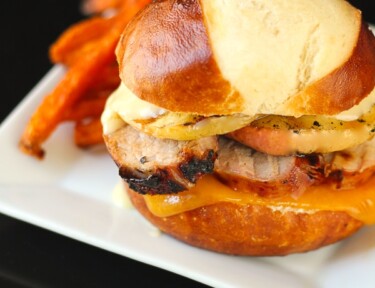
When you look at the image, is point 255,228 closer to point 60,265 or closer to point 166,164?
point 166,164

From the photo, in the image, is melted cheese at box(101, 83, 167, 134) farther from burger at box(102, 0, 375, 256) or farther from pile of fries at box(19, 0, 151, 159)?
pile of fries at box(19, 0, 151, 159)

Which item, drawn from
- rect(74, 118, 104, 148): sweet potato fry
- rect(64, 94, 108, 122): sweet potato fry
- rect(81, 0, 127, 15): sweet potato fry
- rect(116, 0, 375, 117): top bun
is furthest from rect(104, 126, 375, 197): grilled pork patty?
rect(81, 0, 127, 15): sweet potato fry

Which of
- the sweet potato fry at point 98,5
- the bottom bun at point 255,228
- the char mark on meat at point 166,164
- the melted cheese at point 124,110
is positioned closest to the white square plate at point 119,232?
the bottom bun at point 255,228

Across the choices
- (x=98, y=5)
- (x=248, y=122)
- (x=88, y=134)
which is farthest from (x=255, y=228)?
(x=98, y=5)

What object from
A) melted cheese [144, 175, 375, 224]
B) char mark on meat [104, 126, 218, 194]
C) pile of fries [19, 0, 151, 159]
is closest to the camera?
char mark on meat [104, 126, 218, 194]

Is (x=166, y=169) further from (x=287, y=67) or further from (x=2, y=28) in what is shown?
(x=2, y=28)

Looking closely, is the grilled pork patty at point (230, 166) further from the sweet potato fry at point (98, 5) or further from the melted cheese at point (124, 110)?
the sweet potato fry at point (98, 5)

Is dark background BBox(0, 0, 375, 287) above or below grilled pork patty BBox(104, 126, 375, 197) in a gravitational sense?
below
